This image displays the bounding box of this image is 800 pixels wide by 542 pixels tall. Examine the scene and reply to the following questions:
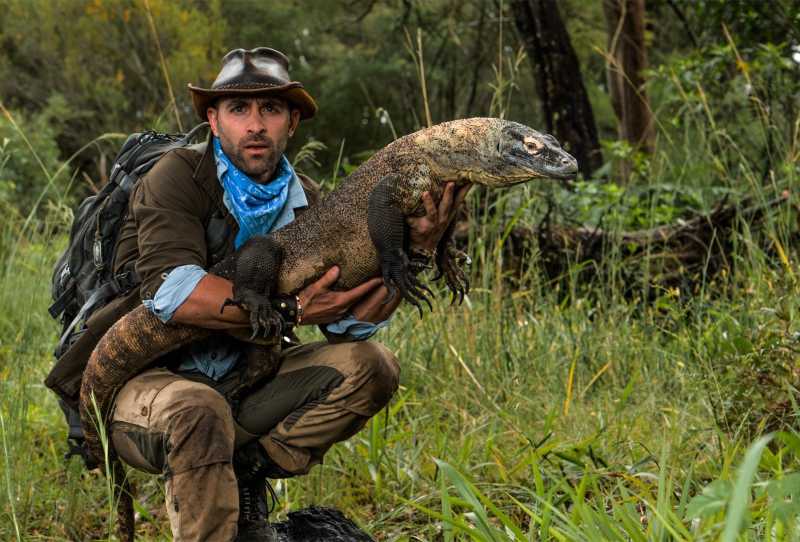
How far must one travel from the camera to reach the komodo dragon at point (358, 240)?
126 inches

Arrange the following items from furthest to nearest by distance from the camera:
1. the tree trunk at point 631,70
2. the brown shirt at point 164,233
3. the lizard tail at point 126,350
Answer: the tree trunk at point 631,70 < the lizard tail at point 126,350 < the brown shirt at point 164,233

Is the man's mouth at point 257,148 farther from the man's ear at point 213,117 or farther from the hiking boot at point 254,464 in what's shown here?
the hiking boot at point 254,464

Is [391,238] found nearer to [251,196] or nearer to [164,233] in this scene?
[251,196]

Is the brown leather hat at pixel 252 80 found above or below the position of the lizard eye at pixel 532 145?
above

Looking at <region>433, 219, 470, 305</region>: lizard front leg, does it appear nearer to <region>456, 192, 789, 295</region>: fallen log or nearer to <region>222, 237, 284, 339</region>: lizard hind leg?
<region>222, 237, 284, 339</region>: lizard hind leg

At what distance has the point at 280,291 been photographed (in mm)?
3498

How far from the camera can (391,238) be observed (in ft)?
10.5

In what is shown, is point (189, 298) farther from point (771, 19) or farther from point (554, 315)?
point (771, 19)

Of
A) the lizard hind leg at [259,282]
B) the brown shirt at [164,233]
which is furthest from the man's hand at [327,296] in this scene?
the brown shirt at [164,233]

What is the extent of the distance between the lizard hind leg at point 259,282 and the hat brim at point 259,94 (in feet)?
1.56

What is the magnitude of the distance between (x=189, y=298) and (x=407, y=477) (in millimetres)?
1409

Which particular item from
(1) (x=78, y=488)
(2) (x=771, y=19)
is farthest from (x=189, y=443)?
(2) (x=771, y=19)

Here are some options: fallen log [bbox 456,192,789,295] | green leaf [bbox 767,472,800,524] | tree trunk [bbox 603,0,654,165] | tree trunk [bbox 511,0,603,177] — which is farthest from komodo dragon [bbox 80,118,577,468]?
tree trunk [bbox 603,0,654,165]

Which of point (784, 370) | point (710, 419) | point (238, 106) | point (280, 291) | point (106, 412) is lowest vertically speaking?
point (710, 419)
